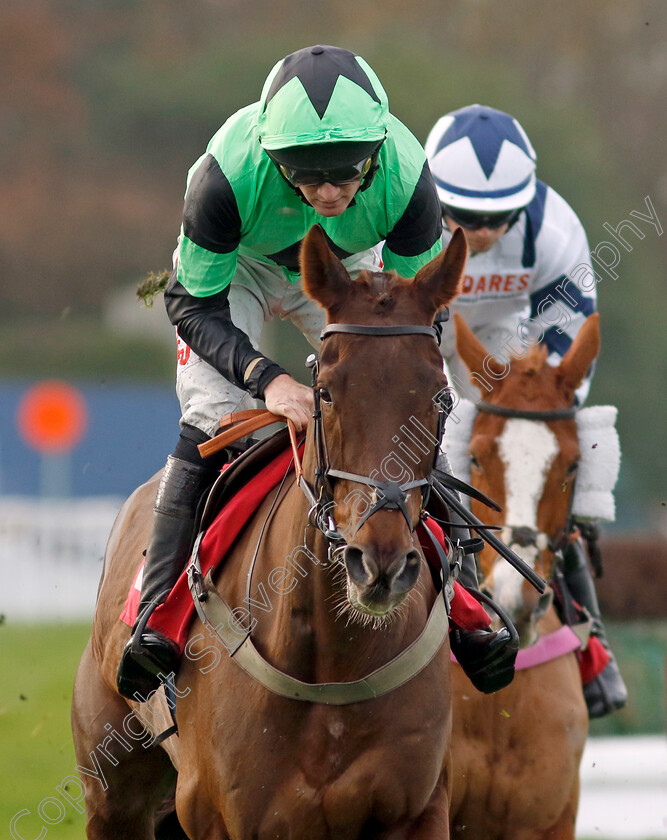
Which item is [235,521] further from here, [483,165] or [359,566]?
[483,165]

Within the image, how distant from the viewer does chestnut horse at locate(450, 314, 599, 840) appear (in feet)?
16.0

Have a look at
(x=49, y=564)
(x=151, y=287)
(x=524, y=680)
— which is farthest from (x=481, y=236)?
(x=49, y=564)

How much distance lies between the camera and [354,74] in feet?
12.4

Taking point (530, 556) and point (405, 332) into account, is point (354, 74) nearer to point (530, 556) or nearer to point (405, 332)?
point (405, 332)

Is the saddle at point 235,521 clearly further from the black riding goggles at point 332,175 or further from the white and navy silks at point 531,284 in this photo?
the white and navy silks at point 531,284

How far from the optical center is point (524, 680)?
5.05 m

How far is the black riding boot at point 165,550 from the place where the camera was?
157 inches

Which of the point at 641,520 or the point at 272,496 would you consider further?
the point at 641,520

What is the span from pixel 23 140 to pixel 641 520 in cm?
1669

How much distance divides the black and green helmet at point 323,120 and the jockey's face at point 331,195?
0.03 meters

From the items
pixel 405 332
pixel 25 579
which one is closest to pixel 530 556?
pixel 405 332

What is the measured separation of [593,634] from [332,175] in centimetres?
281

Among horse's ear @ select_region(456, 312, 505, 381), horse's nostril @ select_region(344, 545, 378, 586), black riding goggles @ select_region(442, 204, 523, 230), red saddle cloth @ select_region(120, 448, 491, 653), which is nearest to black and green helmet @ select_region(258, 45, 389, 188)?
red saddle cloth @ select_region(120, 448, 491, 653)

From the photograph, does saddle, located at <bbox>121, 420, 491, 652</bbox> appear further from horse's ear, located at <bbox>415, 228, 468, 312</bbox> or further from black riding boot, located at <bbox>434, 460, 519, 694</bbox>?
horse's ear, located at <bbox>415, 228, 468, 312</bbox>
